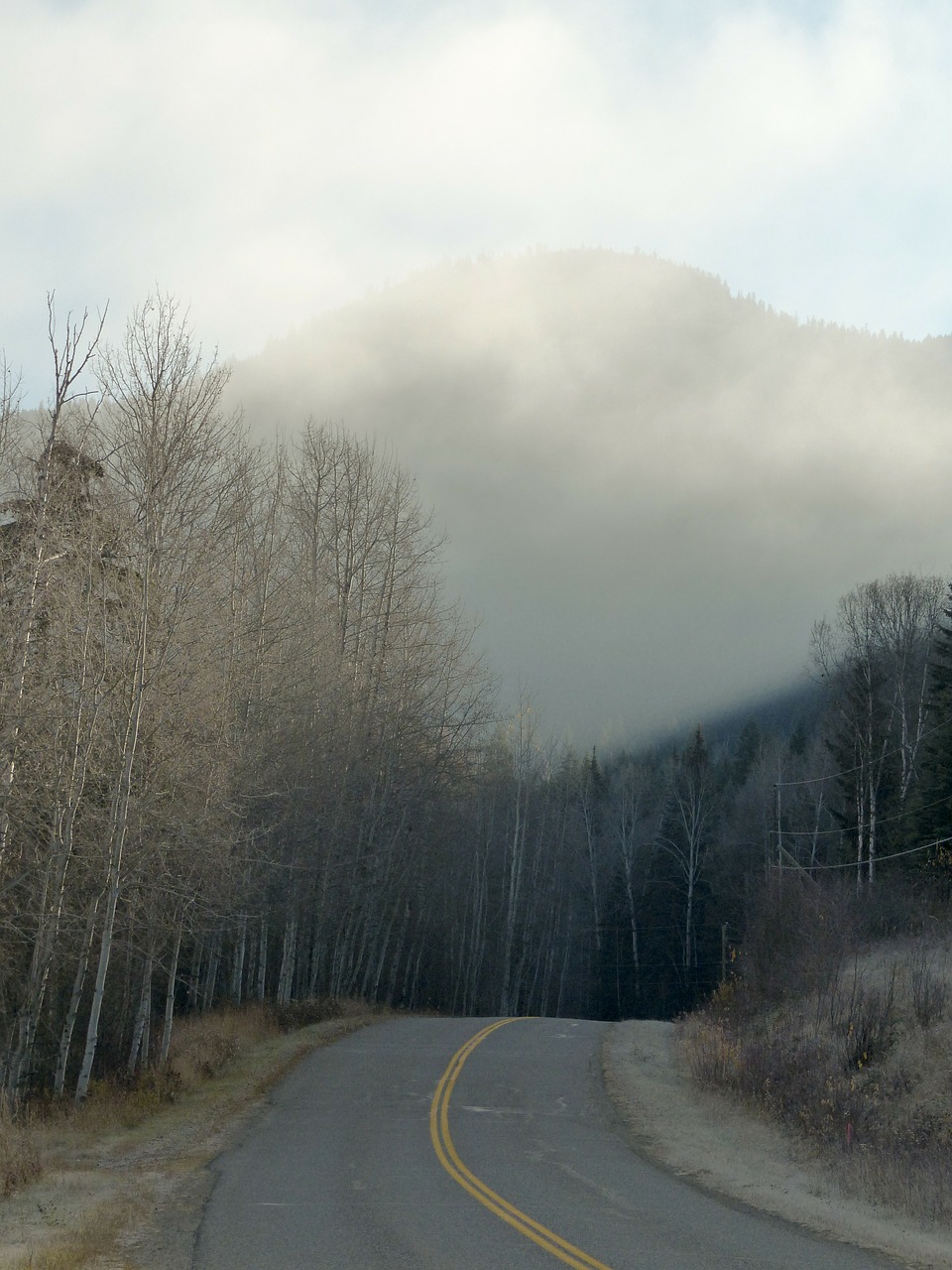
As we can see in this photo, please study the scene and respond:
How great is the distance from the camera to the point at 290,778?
93.4 feet

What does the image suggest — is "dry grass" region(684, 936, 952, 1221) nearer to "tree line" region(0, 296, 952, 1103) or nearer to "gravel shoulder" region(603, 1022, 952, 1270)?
"gravel shoulder" region(603, 1022, 952, 1270)

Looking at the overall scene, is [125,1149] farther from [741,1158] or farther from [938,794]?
[938,794]

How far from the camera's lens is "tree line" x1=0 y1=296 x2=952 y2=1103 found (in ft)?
54.6

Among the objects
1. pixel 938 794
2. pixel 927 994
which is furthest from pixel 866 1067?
pixel 938 794

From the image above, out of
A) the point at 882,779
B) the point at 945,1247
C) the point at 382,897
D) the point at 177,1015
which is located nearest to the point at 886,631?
the point at 882,779

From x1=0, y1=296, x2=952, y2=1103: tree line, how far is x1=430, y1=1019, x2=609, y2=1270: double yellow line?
5.48 metres

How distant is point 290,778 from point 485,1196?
1796 cm

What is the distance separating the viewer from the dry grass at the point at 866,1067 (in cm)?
1321

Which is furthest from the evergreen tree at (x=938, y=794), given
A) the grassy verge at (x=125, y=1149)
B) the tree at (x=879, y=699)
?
the grassy verge at (x=125, y=1149)

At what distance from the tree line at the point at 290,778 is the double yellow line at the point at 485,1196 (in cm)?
548

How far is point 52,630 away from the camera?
16.7 metres

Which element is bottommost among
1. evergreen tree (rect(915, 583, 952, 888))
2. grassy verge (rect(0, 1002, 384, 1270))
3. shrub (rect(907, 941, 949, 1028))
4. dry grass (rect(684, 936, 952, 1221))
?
grassy verge (rect(0, 1002, 384, 1270))

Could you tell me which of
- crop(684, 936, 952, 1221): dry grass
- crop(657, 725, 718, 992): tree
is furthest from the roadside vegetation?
crop(657, 725, 718, 992): tree

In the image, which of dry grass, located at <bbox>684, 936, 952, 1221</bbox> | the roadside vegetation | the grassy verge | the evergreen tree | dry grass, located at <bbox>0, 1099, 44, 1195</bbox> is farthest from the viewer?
the evergreen tree
